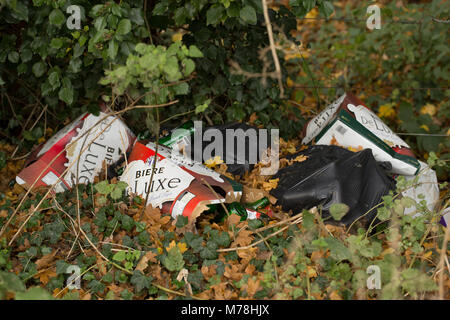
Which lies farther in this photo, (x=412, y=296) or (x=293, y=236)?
(x=293, y=236)

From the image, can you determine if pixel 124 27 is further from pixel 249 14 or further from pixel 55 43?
pixel 249 14

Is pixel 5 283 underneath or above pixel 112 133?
underneath

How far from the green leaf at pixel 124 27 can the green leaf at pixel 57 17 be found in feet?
0.80

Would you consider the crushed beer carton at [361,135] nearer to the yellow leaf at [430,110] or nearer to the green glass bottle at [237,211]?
the green glass bottle at [237,211]

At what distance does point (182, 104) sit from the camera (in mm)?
2457

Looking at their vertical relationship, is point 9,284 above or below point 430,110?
below

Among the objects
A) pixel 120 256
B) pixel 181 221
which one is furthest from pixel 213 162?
pixel 120 256

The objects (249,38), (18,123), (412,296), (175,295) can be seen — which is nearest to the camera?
(412,296)

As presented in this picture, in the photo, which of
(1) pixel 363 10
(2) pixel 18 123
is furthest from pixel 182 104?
(1) pixel 363 10

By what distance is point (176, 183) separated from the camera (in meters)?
1.89

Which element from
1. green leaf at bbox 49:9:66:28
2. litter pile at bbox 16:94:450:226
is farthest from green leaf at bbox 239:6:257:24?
green leaf at bbox 49:9:66:28

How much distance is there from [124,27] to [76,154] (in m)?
0.71
